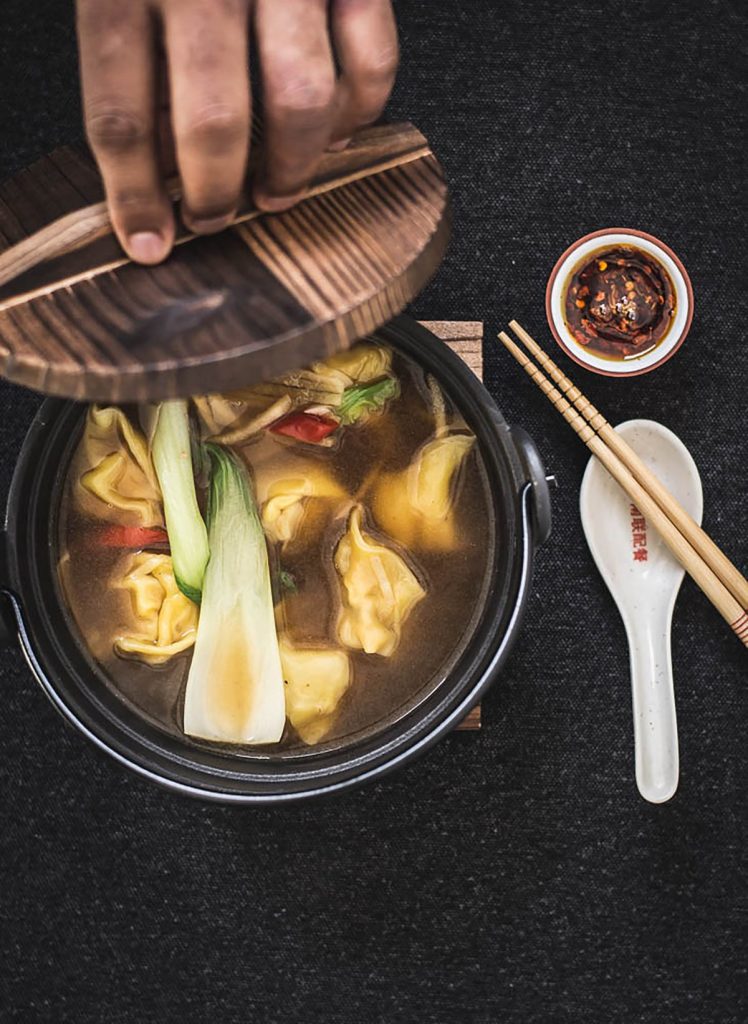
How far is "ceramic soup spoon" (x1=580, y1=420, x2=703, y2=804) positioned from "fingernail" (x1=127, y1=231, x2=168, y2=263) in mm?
1033

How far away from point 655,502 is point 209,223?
1.07 meters

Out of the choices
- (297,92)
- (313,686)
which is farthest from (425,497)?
(297,92)

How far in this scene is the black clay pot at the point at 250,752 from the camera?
1427mm

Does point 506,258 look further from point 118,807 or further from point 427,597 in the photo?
point 118,807

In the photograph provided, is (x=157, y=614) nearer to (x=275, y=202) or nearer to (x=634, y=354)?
(x=275, y=202)

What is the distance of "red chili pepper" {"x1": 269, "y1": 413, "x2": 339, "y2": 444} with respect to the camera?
1.53 metres

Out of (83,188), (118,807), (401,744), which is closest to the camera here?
(83,188)

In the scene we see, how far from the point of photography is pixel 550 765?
1806mm

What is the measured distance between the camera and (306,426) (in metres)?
1.53

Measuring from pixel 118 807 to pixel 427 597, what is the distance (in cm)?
70

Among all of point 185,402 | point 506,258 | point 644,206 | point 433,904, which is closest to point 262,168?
point 185,402

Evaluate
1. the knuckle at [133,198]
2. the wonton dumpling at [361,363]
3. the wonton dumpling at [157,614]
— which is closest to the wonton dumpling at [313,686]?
the wonton dumpling at [157,614]

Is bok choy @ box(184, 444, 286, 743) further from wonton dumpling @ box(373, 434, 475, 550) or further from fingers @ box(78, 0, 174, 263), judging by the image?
fingers @ box(78, 0, 174, 263)

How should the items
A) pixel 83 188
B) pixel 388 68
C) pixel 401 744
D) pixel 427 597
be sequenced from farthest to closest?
pixel 427 597, pixel 401 744, pixel 83 188, pixel 388 68
